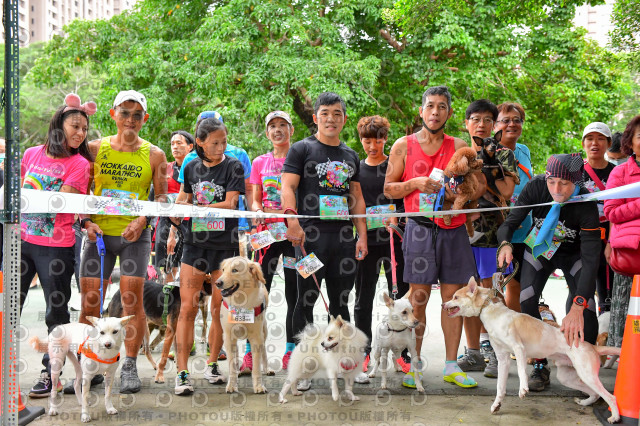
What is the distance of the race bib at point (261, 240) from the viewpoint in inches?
163

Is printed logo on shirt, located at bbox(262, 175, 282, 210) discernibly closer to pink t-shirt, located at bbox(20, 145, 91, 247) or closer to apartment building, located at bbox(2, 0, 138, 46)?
pink t-shirt, located at bbox(20, 145, 91, 247)

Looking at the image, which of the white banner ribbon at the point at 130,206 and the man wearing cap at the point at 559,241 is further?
the man wearing cap at the point at 559,241

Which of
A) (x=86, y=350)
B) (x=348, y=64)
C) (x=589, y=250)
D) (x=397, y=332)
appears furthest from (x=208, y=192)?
(x=348, y=64)

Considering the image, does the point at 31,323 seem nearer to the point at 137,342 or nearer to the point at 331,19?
the point at 137,342

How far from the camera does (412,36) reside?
11.9 metres

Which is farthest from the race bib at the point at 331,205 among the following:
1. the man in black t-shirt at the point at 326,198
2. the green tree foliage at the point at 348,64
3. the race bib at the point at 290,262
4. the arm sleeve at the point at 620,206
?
the green tree foliage at the point at 348,64

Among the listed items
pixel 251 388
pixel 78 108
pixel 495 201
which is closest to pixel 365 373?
pixel 251 388

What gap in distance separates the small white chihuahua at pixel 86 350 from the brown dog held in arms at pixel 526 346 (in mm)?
2087

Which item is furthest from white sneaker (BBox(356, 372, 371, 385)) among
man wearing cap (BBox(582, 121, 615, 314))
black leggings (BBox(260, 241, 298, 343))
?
man wearing cap (BBox(582, 121, 615, 314))

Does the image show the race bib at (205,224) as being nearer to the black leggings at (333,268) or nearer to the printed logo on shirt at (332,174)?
the black leggings at (333,268)

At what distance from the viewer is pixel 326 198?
13.4ft

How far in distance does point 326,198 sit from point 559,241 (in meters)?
1.64

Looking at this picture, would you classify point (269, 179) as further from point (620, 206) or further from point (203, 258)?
point (620, 206)

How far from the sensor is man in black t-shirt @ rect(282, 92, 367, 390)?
13.3 ft
